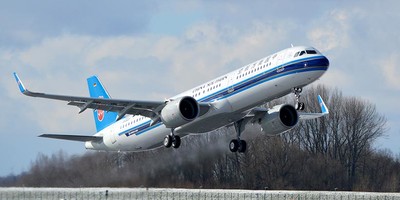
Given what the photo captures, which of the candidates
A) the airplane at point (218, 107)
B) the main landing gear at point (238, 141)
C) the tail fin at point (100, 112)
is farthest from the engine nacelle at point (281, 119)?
the tail fin at point (100, 112)

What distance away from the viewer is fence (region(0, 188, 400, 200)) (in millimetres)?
49406

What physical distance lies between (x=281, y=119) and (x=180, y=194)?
14111 mm

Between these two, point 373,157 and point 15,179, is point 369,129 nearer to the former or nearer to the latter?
point 373,157

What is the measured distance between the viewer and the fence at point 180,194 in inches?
1945

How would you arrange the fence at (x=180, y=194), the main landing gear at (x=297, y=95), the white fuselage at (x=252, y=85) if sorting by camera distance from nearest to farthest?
the fence at (x=180, y=194) < the white fuselage at (x=252, y=85) < the main landing gear at (x=297, y=95)

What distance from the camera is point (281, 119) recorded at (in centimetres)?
6419

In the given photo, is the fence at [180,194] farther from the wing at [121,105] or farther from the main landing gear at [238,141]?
the main landing gear at [238,141]

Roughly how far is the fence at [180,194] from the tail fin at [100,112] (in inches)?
677

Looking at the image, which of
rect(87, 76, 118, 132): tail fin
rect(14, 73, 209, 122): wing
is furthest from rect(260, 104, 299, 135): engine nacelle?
rect(87, 76, 118, 132): tail fin

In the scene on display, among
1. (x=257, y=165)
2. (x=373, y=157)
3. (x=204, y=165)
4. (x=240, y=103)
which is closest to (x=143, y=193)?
(x=240, y=103)

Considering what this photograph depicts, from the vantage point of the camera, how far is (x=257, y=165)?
239 ft

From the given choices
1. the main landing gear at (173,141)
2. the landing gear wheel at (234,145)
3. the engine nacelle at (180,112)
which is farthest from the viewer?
the landing gear wheel at (234,145)

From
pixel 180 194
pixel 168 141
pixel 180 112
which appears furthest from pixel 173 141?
pixel 180 194

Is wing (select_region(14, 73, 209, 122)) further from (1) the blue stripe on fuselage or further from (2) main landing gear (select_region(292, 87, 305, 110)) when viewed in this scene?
(2) main landing gear (select_region(292, 87, 305, 110))
